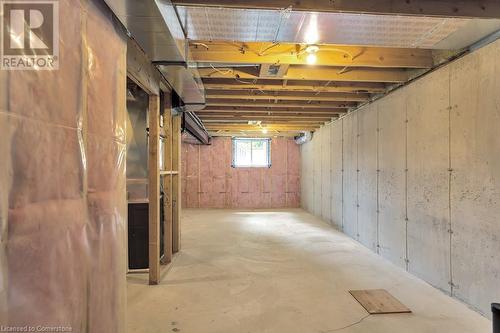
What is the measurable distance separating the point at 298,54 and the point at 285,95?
137 cm

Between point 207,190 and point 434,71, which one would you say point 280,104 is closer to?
point 434,71

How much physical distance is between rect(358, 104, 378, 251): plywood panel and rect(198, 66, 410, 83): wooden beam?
850mm

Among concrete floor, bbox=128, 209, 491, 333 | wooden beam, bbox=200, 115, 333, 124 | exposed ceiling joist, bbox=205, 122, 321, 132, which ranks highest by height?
wooden beam, bbox=200, 115, 333, 124

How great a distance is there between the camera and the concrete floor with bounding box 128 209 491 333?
2170mm

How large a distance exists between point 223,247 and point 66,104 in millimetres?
3556

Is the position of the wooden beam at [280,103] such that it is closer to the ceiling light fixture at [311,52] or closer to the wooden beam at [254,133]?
the ceiling light fixture at [311,52]

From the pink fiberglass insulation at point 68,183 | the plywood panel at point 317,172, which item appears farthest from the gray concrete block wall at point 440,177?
the pink fiberglass insulation at point 68,183

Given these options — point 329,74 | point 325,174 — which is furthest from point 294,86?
point 325,174

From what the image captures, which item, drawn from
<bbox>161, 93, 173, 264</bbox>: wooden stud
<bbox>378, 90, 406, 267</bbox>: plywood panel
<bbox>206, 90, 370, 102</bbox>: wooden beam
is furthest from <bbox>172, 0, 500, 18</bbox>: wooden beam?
<bbox>206, 90, 370, 102</bbox>: wooden beam

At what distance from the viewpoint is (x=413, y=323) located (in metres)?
2.18

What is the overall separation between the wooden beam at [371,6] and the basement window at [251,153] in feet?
23.2

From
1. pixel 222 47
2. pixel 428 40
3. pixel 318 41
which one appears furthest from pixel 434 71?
pixel 222 47

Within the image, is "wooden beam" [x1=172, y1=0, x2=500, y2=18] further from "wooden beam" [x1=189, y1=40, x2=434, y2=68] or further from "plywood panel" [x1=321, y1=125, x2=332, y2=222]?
"plywood panel" [x1=321, y1=125, x2=332, y2=222]

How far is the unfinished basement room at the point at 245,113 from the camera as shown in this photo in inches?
39.8
